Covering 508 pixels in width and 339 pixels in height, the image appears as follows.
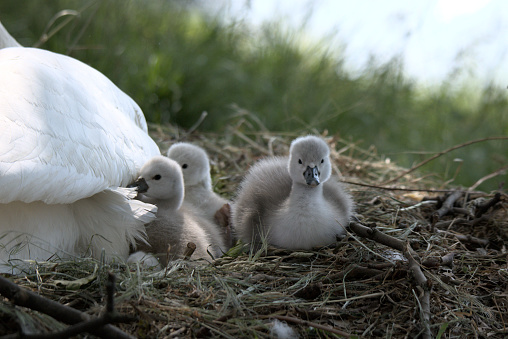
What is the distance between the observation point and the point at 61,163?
1.92m

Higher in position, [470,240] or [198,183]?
[470,240]

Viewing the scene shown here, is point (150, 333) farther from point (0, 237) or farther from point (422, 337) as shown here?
point (422, 337)

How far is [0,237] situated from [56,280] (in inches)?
10.1

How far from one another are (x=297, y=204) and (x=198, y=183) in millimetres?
832

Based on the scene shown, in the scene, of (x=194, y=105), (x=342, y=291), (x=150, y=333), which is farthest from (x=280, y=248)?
(x=194, y=105)

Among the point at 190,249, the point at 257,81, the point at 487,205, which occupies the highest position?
the point at 257,81

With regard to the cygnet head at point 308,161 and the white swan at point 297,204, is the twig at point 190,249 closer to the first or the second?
the white swan at point 297,204

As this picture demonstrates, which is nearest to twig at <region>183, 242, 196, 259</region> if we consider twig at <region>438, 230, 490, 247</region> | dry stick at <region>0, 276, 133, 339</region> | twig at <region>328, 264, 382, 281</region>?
twig at <region>328, 264, 382, 281</region>

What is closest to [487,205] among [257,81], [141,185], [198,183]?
[198,183]

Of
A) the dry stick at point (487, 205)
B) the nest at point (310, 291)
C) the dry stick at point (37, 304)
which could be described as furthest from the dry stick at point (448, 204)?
Answer: the dry stick at point (37, 304)

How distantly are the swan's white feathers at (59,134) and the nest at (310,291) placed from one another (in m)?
0.36

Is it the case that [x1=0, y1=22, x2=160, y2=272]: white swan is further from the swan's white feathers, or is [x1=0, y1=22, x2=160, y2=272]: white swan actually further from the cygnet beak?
the cygnet beak

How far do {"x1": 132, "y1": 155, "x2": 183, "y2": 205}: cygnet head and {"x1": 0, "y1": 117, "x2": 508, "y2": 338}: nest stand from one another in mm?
451

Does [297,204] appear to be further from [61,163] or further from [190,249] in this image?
[61,163]
